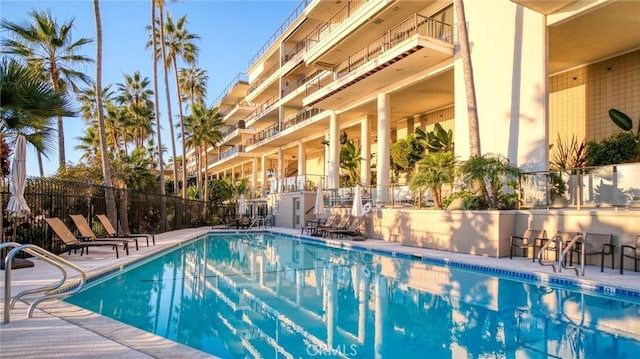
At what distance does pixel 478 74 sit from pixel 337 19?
42.7 ft

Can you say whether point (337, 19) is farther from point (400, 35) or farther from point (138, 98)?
point (138, 98)

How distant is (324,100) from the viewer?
21.3 m

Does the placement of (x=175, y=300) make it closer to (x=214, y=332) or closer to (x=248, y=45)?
(x=214, y=332)

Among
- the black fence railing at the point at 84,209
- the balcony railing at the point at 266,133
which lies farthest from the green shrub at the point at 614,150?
the balcony railing at the point at 266,133

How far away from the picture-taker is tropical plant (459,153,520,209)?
1173 cm

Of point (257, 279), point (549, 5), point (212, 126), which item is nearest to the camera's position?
point (257, 279)

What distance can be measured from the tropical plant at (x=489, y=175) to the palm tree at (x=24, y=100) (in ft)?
33.8

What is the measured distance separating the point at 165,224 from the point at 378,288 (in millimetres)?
15986

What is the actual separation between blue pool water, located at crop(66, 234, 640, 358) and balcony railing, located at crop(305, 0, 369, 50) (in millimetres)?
16487

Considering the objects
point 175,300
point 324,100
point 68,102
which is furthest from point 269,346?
point 324,100

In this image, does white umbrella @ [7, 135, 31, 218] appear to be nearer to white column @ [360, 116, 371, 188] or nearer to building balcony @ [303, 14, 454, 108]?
building balcony @ [303, 14, 454, 108]

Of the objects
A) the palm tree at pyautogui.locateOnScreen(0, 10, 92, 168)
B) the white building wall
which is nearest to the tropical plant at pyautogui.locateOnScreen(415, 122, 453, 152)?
the white building wall

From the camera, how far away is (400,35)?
17641 millimetres

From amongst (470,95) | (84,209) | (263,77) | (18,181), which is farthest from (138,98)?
(470,95)
